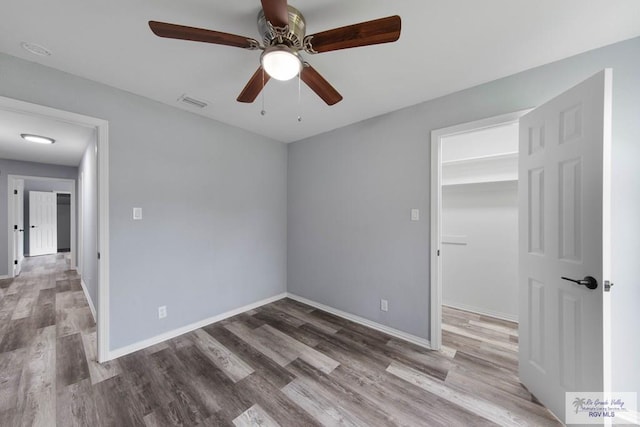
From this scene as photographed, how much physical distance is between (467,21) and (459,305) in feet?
10.8

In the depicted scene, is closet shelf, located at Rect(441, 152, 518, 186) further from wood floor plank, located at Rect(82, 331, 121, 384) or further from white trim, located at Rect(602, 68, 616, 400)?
wood floor plank, located at Rect(82, 331, 121, 384)

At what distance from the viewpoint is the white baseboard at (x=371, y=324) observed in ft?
7.83

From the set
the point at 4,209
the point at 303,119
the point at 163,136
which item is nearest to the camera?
the point at 163,136

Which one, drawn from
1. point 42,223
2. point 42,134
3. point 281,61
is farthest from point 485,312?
point 42,223

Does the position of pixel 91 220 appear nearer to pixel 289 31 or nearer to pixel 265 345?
pixel 265 345

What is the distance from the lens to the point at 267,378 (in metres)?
1.89

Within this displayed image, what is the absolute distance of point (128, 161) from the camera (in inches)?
87.5

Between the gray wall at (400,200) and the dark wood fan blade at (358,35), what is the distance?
4.74 feet

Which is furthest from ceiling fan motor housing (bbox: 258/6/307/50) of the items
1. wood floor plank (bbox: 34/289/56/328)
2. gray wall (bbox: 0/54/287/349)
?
wood floor plank (bbox: 34/289/56/328)

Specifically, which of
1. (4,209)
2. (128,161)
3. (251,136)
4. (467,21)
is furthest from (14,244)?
(467,21)

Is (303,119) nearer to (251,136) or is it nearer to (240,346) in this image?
(251,136)

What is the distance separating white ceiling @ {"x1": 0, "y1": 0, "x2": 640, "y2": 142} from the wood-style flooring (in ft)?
8.15

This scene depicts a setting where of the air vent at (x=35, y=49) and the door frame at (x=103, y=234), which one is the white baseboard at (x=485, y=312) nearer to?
the door frame at (x=103, y=234)

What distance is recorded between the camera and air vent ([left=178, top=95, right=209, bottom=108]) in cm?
232
